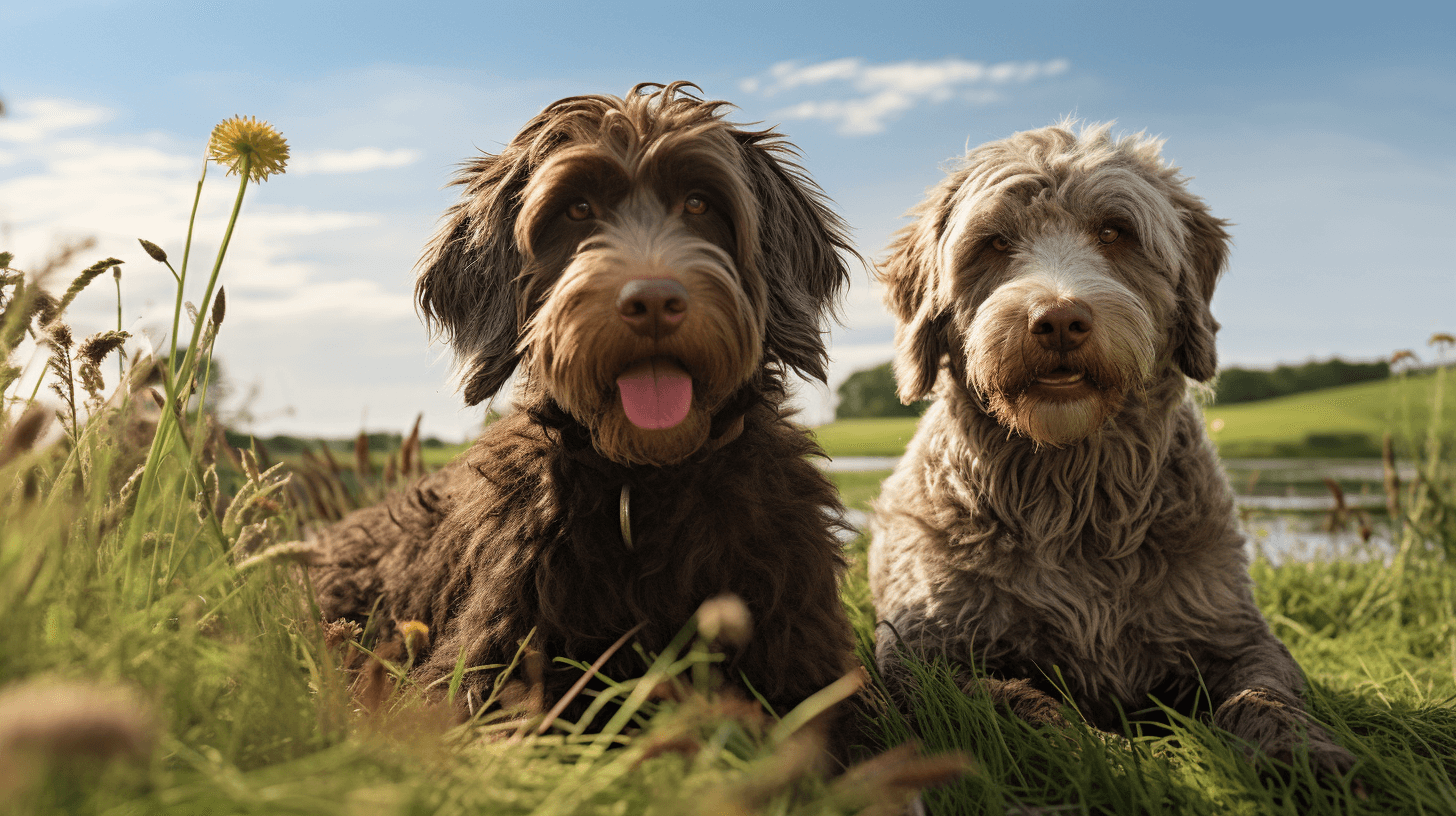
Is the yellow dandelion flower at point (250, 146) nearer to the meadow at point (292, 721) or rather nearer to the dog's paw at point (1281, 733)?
the meadow at point (292, 721)

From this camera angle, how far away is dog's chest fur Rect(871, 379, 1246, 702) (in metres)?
3.50

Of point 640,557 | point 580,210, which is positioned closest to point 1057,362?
point 640,557

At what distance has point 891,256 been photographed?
4328 millimetres

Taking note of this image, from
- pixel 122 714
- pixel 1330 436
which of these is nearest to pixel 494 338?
pixel 122 714

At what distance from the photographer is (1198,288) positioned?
12.8 ft

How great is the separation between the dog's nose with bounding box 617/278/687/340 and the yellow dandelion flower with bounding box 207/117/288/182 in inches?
41.1

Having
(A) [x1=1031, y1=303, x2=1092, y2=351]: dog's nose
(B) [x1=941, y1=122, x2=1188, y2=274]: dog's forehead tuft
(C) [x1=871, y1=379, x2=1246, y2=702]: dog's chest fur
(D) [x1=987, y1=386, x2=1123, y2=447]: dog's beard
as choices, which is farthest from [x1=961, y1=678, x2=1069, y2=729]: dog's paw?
(B) [x1=941, y1=122, x2=1188, y2=274]: dog's forehead tuft

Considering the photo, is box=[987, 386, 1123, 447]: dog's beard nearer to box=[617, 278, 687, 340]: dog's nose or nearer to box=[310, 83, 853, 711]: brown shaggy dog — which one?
box=[310, 83, 853, 711]: brown shaggy dog

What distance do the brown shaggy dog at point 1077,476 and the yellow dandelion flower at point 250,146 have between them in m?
2.32

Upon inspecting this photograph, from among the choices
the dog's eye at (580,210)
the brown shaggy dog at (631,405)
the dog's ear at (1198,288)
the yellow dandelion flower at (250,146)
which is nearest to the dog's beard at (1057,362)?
the dog's ear at (1198,288)

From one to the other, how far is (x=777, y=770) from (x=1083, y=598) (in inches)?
101

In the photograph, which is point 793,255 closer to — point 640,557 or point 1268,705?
point 640,557

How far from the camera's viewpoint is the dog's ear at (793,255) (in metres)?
3.24

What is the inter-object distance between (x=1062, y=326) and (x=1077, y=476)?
0.74 metres
